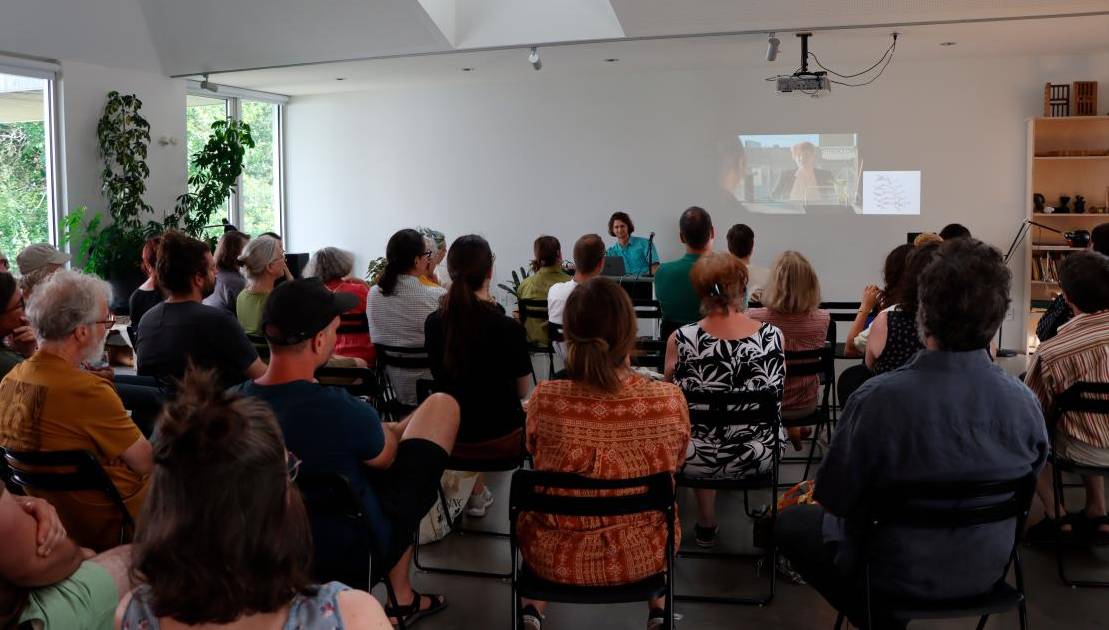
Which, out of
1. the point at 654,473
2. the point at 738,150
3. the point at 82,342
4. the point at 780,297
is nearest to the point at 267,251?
the point at 82,342

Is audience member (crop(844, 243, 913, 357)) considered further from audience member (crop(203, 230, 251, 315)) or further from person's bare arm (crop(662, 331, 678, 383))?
audience member (crop(203, 230, 251, 315))

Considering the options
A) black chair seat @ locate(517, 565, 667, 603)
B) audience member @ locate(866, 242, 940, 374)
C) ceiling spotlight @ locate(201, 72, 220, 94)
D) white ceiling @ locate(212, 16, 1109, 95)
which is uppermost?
white ceiling @ locate(212, 16, 1109, 95)

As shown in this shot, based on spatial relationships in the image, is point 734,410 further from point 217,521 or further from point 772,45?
point 772,45

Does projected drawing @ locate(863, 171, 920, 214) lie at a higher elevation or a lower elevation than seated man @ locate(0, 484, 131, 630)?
higher

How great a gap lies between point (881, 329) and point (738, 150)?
6531mm

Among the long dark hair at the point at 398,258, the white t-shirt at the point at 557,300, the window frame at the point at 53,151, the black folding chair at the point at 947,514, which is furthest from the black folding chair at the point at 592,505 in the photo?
the window frame at the point at 53,151

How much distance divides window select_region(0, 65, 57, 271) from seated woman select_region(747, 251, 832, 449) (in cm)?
658

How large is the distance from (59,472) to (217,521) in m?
1.63

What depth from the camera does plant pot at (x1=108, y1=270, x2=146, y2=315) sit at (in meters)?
8.27

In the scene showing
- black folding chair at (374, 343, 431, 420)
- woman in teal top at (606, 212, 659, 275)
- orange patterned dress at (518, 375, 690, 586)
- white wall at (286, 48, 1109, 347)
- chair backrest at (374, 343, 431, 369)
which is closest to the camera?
orange patterned dress at (518, 375, 690, 586)

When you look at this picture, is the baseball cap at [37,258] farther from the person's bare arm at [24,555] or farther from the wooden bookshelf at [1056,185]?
the wooden bookshelf at [1056,185]

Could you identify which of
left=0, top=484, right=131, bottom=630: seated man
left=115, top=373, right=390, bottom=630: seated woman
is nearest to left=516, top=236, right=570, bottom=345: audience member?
left=0, top=484, right=131, bottom=630: seated man

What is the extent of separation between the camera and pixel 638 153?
34.6 ft

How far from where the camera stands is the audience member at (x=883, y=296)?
4328mm
